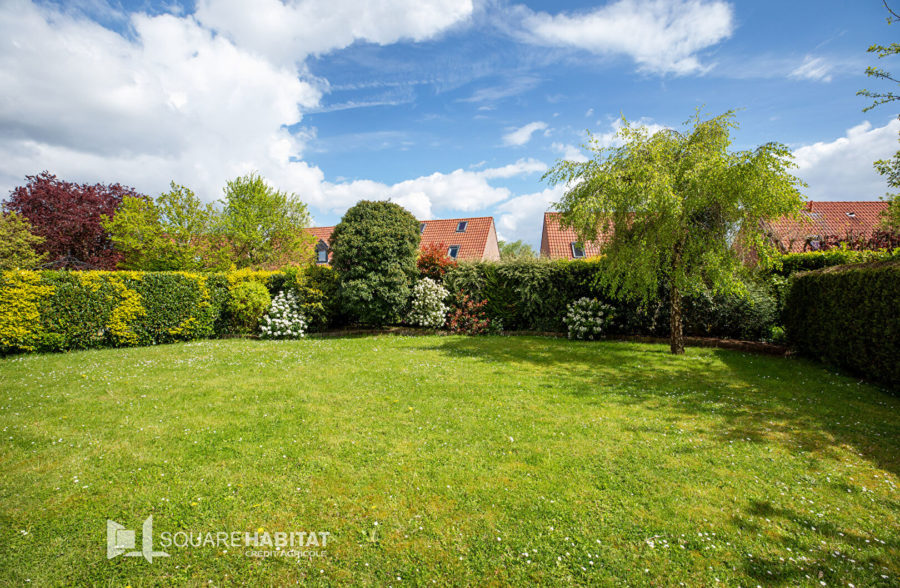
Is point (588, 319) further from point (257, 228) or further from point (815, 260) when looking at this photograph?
point (257, 228)

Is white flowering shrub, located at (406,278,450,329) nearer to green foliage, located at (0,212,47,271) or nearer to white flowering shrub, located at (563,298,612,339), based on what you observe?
white flowering shrub, located at (563,298,612,339)

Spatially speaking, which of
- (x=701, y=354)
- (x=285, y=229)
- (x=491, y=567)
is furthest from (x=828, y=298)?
(x=285, y=229)

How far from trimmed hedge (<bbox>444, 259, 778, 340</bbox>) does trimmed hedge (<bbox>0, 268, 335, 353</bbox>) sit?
5842 millimetres

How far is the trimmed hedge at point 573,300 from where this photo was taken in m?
10.9

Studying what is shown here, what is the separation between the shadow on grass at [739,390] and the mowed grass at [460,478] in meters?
0.05

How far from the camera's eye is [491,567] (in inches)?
110

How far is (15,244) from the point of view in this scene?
17.8 metres

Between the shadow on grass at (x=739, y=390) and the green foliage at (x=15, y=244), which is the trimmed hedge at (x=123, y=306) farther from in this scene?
the green foliage at (x=15, y=244)

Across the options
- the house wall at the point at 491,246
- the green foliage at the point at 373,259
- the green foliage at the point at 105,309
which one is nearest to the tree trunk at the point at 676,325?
the green foliage at the point at 373,259

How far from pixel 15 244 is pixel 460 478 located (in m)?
25.1

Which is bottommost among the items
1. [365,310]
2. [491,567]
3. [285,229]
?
[491,567]

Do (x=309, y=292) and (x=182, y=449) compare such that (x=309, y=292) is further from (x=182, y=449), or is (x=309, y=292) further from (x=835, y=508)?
(x=835, y=508)

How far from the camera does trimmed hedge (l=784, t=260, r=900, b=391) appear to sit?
23.0 feet

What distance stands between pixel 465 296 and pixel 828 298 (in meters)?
9.44
